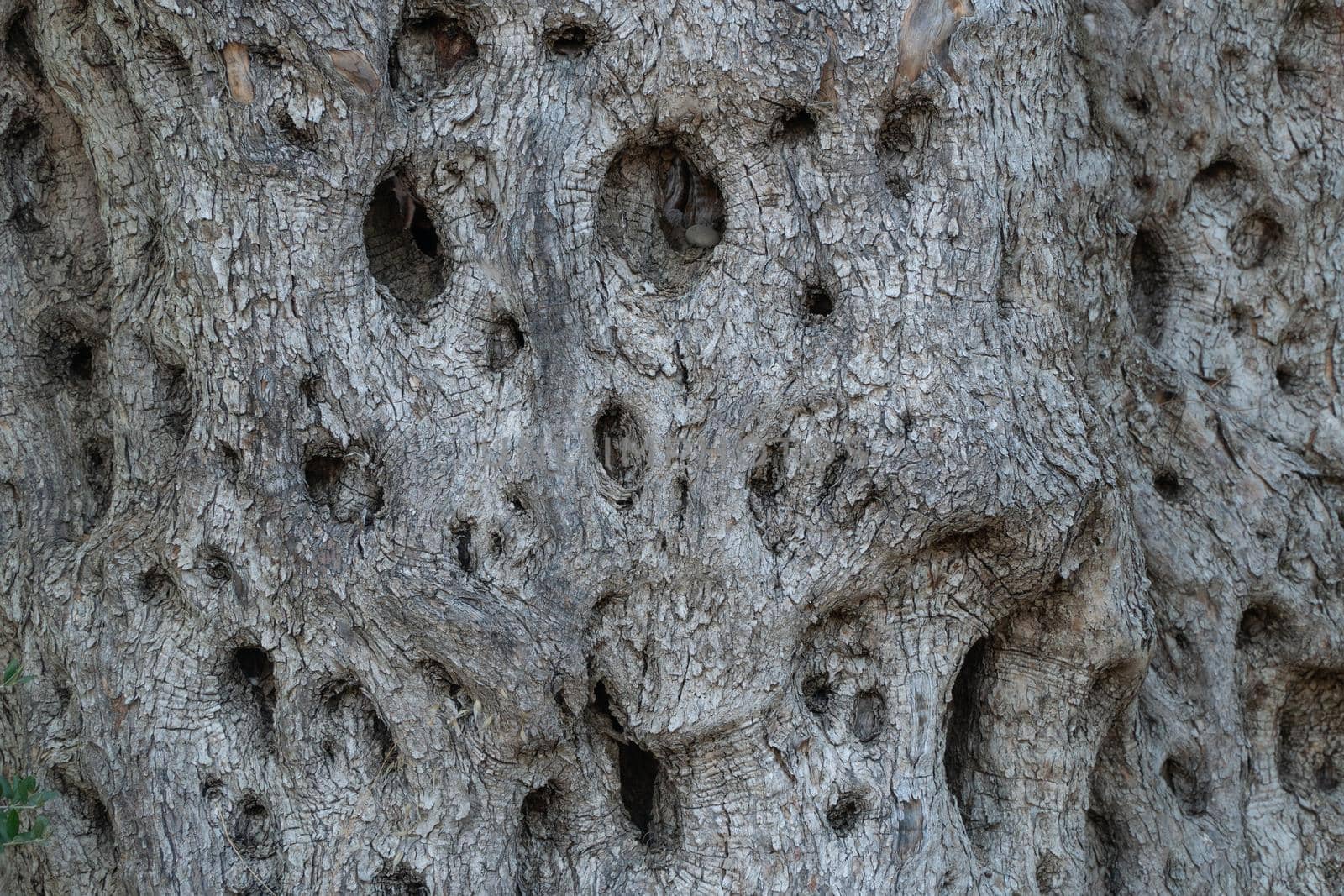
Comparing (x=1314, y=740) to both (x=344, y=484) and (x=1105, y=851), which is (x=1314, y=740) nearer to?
(x=1105, y=851)


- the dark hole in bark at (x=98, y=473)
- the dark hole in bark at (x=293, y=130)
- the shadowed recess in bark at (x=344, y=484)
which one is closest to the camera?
the dark hole in bark at (x=293, y=130)

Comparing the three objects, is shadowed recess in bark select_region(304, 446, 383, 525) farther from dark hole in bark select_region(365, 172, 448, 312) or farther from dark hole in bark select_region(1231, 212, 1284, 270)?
dark hole in bark select_region(1231, 212, 1284, 270)

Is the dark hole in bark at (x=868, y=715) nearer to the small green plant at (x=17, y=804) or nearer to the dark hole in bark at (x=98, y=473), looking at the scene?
the small green plant at (x=17, y=804)

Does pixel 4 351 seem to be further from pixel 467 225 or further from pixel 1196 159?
pixel 1196 159

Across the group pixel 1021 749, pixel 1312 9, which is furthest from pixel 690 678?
pixel 1312 9

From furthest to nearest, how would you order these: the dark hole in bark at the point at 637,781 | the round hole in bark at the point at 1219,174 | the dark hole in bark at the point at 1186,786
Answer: the round hole in bark at the point at 1219,174
the dark hole in bark at the point at 1186,786
the dark hole in bark at the point at 637,781

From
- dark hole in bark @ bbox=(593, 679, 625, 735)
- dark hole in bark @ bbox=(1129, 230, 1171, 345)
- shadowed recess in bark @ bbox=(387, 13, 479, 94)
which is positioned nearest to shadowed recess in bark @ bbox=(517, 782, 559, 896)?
dark hole in bark @ bbox=(593, 679, 625, 735)

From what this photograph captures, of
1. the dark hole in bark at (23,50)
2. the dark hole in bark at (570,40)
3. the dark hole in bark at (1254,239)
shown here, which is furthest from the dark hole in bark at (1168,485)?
the dark hole in bark at (23,50)
